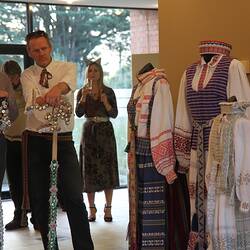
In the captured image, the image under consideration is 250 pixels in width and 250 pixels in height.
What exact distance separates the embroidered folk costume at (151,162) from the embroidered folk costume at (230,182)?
436 mm

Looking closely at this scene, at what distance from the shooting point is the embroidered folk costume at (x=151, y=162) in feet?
9.92

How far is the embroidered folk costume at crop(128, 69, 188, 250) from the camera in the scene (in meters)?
3.02

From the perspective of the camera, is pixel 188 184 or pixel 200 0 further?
pixel 200 0

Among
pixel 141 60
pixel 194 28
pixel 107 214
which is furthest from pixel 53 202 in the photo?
pixel 141 60

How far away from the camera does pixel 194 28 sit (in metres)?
3.40

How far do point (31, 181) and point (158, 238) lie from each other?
83 cm

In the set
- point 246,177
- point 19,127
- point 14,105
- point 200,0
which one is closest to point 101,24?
point 19,127

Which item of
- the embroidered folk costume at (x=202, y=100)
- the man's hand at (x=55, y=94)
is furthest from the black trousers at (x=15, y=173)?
the embroidered folk costume at (x=202, y=100)

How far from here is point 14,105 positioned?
116 inches

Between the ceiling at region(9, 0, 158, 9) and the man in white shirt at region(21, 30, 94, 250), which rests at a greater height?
the ceiling at region(9, 0, 158, 9)

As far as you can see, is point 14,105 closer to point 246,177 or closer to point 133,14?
point 246,177

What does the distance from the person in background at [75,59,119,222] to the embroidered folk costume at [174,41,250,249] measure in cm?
167

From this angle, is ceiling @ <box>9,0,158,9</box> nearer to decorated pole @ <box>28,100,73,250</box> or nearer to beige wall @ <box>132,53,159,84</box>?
beige wall @ <box>132,53,159,84</box>

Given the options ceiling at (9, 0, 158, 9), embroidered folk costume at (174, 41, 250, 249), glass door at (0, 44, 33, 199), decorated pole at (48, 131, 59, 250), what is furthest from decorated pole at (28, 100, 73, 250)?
ceiling at (9, 0, 158, 9)
